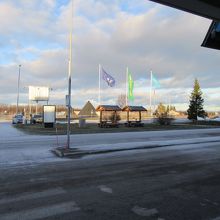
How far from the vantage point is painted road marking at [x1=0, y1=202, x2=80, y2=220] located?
584 cm

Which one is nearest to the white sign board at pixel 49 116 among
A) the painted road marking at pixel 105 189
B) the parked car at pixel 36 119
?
the parked car at pixel 36 119

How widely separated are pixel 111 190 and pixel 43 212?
210cm

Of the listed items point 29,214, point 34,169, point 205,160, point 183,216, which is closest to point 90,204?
point 29,214

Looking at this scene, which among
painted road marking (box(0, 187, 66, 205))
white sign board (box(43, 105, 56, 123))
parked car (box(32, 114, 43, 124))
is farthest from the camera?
parked car (box(32, 114, 43, 124))

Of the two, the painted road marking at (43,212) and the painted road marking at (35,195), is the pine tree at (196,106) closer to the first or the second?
the painted road marking at (35,195)

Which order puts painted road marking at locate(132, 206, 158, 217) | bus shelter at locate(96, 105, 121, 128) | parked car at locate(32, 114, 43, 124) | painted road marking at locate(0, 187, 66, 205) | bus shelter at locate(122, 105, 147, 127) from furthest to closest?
1. parked car at locate(32, 114, 43, 124)
2. bus shelter at locate(122, 105, 147, 127)
3. bus shelter at locate(96, 105, 121, 128)
4. painted road marking at locate(0, 187, 66, 205)
5. painted road marking at locate(132, 206, 158, 217)

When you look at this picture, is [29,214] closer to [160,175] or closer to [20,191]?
[20,191]

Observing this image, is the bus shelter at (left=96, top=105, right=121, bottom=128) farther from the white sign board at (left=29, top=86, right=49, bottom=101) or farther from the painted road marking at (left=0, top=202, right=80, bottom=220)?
the painted road marking at (left=0, top=202, right=80, bottom=220)

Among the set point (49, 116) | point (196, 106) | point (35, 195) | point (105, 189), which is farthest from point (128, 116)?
point (35, 195)

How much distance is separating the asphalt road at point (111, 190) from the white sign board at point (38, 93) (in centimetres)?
5312

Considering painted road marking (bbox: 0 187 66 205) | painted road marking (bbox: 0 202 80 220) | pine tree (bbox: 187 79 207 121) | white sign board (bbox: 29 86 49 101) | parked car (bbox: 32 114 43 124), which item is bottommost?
painted road marking (bbox: 0 202 80 220)

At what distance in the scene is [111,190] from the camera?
7.83m

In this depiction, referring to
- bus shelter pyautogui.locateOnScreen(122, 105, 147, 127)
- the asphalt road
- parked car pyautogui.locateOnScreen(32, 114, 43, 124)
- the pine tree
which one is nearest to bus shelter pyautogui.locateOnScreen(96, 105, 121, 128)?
bus shelter pyautogui.locateOnScreen(122, 105, 147, 127)

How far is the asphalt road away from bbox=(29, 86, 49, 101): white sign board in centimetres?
5312
